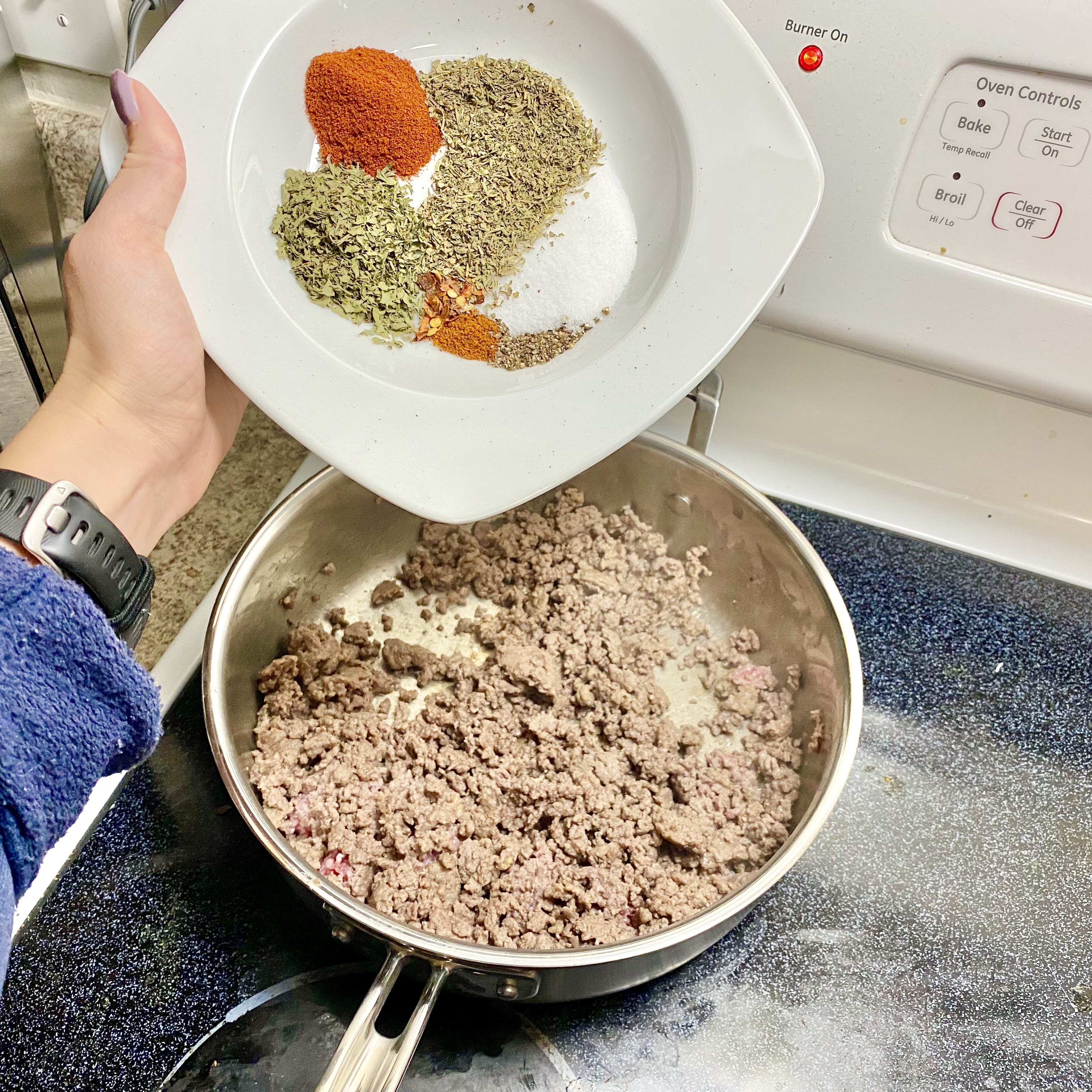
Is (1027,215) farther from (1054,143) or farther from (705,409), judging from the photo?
(705,409)

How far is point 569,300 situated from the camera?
0.68m

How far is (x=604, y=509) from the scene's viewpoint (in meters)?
0.93

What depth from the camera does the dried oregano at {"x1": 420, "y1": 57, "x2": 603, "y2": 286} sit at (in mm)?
678

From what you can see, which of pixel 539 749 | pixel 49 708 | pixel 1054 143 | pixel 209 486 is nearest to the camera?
pixel 49 708

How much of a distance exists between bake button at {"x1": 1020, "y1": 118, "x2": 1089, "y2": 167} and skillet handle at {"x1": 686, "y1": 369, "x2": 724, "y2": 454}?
0.98 feet

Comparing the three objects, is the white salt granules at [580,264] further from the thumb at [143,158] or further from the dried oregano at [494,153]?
the thumb at [143,158]

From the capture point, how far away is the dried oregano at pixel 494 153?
678 mm

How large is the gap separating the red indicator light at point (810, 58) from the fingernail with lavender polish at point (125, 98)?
1.46 ft

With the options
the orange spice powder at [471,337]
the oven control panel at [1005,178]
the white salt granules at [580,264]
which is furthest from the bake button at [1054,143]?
the orange spice powder at [471,337]

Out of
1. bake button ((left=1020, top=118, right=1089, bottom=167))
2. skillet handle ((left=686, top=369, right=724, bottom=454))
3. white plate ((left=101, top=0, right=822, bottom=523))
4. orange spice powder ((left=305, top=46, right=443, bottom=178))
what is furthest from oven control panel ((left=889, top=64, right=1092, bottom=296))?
orange spice powder ((left=305, top=46, right=443, bottom=178))

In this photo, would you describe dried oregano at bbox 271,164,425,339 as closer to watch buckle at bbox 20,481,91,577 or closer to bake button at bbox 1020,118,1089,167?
watch buckle at bbox 20,481,91,577

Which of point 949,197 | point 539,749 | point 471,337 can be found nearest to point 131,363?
point 471,337

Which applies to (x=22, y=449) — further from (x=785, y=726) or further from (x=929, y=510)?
(x=929, y=510)

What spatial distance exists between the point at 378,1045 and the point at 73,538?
37 centimetres
